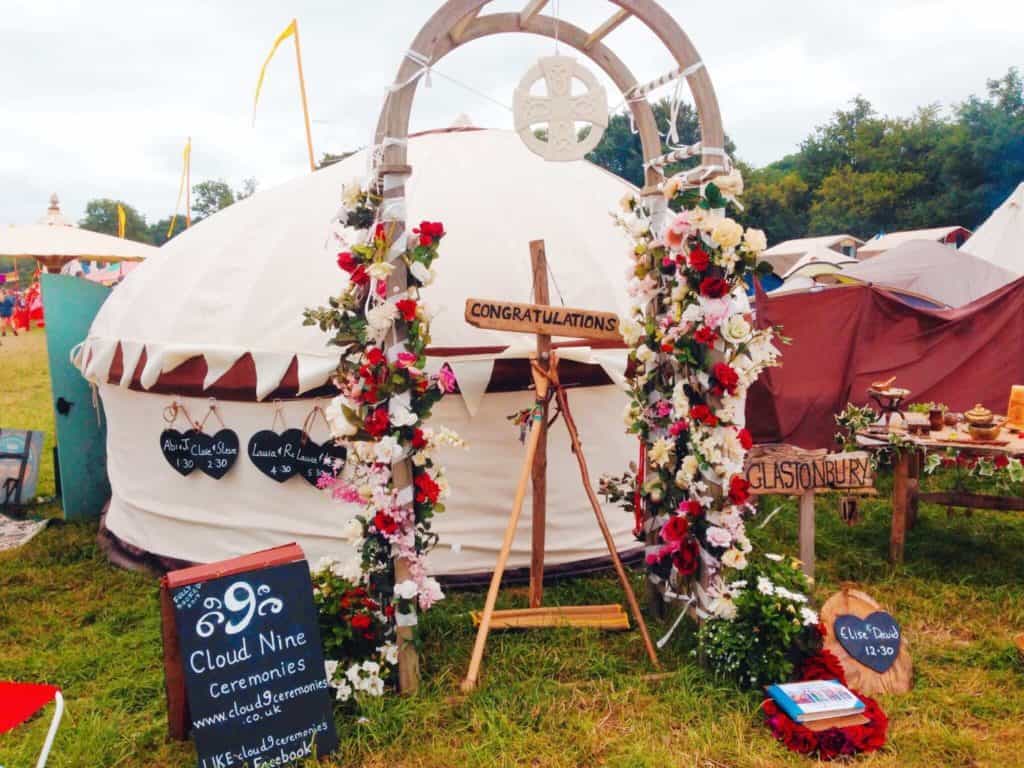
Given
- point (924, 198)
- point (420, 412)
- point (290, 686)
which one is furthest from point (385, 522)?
point (924, 198)

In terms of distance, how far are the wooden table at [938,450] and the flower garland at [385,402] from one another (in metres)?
2.89

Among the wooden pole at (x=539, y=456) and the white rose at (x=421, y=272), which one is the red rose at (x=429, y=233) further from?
the wooden pole at (x=539, y=456)

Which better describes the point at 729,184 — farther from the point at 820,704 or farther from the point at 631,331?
the point at 820,704

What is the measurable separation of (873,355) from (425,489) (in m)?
5.32

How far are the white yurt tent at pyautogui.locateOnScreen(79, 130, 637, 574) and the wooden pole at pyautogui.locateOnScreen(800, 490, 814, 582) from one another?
3.30 feet

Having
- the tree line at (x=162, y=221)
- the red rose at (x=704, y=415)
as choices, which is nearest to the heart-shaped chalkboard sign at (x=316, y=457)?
the red rose at (x=704, y=415)

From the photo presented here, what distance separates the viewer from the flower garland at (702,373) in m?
3.34

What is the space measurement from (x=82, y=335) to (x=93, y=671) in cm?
306

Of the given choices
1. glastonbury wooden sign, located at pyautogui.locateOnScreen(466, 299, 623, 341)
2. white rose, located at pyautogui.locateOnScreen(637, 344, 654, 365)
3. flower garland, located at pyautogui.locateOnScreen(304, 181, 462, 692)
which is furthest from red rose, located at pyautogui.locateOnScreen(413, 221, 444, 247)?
white rose, located at pyautogui.locateOnScreen(637, 344, 654, 365)

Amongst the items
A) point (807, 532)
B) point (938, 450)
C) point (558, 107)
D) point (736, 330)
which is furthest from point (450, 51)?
point (938, 450)

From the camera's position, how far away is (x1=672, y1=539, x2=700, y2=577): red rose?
3455 millimetres

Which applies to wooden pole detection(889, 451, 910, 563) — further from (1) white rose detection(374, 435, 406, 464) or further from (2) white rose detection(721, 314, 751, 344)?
(1) white rose detection(374, 435, 406, 464)

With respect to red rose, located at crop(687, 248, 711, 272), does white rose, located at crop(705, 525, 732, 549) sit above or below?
below

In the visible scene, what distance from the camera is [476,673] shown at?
11.0 ft
